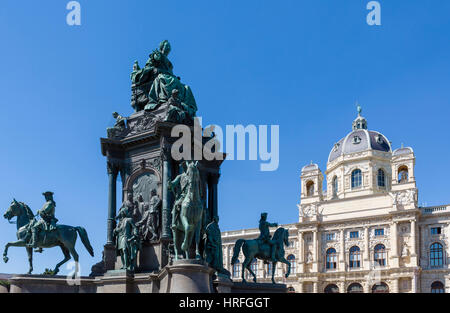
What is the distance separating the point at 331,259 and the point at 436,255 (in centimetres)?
1338

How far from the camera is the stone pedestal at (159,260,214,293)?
1507 cm

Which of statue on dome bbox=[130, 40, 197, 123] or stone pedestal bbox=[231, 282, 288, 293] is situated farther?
statue on dome bbox=[130, 40, 197, 123]

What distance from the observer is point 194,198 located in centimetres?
1583

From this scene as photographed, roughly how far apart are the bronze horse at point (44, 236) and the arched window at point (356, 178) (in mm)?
70808

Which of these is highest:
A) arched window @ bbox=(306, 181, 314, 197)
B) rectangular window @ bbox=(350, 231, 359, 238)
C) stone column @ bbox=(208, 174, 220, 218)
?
arched window @ bbox=(306, 181, 314, 197)

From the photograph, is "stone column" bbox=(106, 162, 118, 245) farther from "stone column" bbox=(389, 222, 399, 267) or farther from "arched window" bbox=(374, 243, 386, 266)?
"arched window" bbox=(374, 243, 386, 266)

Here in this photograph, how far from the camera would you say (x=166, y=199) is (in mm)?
17938

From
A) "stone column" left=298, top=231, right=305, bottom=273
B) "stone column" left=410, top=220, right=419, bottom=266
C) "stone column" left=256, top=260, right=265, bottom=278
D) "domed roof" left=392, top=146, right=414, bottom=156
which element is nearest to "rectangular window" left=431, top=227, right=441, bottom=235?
"stone column" left=410, top=220, right=419, bottom=266

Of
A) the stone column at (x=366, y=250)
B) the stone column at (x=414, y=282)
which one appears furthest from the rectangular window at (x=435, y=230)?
the stone column at (x=366, y=250)

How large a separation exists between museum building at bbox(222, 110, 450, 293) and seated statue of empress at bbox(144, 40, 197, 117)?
2214 inches

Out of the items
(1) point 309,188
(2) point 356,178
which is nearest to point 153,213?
(2) point 356,178

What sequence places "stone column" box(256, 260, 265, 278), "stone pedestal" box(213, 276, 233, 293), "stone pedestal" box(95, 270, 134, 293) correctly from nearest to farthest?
"stone pedestal" box(213, 276, 233, 293) < "stone pedestal" box(95, 270, 134, 293) < "stone column" box(256, 260, 265, 278)
